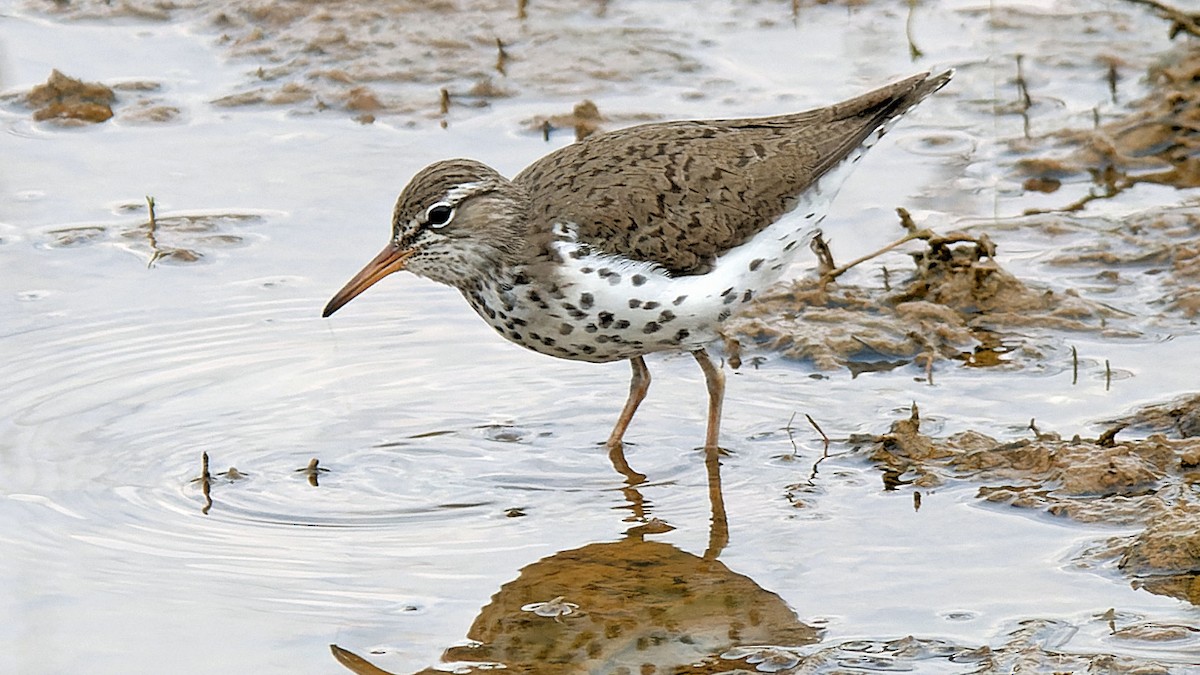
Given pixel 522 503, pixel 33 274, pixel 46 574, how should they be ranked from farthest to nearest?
pixel 33 274
pixel 522 503
pixel 46 574

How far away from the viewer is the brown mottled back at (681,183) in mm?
7148

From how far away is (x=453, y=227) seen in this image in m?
7.24

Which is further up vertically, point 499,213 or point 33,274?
point 499,213

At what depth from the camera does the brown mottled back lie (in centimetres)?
715

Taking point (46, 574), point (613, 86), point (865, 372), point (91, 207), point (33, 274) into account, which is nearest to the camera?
point (46, 574)

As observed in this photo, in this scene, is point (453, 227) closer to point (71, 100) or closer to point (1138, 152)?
point (71, 100)

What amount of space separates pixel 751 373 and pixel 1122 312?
6.15ft

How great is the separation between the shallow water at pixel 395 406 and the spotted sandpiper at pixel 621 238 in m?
0.58

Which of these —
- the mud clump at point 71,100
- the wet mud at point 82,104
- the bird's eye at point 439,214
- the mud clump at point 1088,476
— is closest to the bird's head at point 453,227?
the bird's eye at point 439,214

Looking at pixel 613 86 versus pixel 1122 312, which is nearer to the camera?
pixel 1122 312

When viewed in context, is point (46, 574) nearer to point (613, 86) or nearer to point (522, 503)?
point (522, 503)

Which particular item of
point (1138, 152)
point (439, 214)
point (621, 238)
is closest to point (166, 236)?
point (439, 214)

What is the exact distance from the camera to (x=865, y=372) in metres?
8.12

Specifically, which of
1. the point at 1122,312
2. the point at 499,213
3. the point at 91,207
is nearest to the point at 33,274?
the point at 91,207
